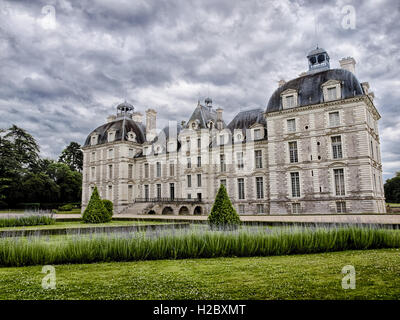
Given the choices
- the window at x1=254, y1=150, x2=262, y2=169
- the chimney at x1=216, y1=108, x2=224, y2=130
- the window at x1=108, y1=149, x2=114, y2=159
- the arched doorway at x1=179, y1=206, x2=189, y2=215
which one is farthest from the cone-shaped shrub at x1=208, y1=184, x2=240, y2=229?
the window at x1=108, y1=149, x2=114, y2=159

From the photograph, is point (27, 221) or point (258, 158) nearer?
point (27, 221)

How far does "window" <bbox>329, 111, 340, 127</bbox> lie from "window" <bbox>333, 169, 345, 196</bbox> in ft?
11.5

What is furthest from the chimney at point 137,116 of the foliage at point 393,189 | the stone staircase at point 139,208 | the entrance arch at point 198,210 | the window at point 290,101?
the foliage at point 393,189

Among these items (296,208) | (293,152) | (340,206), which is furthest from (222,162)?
(340,206)

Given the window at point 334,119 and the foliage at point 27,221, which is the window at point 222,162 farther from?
the foliage at point 27,221

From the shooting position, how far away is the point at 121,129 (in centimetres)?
3731

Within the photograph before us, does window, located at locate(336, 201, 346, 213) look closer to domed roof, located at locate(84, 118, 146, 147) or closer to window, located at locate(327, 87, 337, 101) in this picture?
window, located at locate(327, 87, 337, 101)

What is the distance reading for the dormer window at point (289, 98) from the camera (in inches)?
1009

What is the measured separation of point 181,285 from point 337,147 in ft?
73.0

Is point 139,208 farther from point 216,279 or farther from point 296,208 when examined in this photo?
point 216,279

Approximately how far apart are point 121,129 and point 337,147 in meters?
24.0

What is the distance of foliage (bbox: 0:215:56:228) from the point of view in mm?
15727

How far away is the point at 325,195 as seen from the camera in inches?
918
